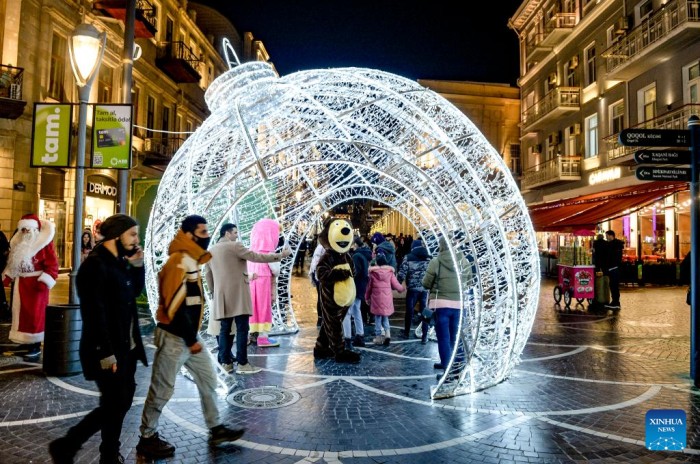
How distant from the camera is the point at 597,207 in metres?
15.5

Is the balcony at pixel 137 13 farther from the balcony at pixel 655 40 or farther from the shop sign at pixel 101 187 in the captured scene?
the balcony at pixel 655 40

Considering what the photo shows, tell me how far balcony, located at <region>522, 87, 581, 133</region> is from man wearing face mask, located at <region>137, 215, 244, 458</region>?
2332cm

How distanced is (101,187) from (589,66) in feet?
71.3

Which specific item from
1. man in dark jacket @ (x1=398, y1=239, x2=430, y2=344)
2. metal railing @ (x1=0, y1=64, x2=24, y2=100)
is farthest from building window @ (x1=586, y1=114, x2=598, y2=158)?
metal railing @ (x1=0, y1=64, x2=24, y2=100)

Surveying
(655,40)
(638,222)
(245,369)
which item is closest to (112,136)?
(245,369)

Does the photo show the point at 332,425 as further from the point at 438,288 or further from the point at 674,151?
the point at 674,151

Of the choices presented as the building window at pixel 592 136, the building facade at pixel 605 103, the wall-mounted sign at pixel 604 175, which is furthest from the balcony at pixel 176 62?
the wall-mounted sign at pixel 604 175

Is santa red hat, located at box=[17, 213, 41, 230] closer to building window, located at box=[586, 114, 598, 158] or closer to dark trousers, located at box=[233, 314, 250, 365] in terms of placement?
dark trousers, located at box=[233, 314, 250, 365]

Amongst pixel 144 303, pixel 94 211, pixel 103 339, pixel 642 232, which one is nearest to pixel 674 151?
pixel 103 339

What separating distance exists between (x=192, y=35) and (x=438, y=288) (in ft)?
94.0

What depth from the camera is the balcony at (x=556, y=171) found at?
2312 centimetres

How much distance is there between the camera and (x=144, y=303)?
1088 cm

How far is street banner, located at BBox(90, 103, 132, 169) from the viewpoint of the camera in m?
6.98

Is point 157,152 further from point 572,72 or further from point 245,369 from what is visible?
point 572,72
